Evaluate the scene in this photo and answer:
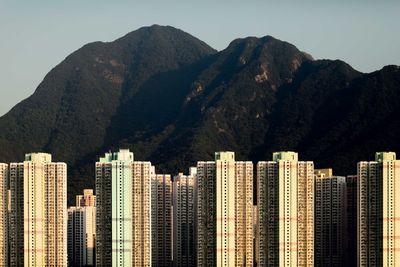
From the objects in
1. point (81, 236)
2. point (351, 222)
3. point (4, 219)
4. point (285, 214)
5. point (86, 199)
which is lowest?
point (81, 236)

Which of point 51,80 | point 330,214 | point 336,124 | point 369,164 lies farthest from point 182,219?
point 51,80

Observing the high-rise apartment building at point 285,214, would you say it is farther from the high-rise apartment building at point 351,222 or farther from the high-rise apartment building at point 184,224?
the high-rise apartment building at point 184,224

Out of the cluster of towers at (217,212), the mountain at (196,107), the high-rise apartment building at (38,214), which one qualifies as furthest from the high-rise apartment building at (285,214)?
the mountain at (196,107)

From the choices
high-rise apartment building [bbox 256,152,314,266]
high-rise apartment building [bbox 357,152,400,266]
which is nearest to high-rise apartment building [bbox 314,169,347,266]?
high-rise apartment building [bbox 357,152,400,266]

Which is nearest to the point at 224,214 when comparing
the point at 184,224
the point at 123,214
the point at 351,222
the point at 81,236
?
the point at 123,214

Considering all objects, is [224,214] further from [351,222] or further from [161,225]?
[351,222]

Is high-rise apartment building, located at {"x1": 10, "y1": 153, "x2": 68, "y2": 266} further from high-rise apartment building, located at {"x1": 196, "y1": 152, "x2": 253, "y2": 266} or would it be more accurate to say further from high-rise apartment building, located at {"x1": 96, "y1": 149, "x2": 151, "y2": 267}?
high-rise apartment building, located at {"x1": 196, "y1": 152, "x2": 253, "y2": 266}
